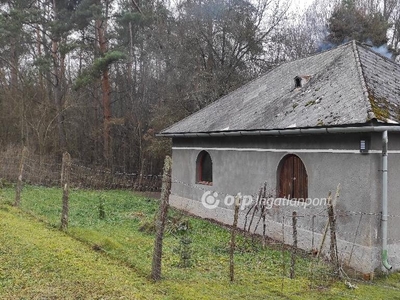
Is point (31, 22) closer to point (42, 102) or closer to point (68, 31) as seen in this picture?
point (68, 31)

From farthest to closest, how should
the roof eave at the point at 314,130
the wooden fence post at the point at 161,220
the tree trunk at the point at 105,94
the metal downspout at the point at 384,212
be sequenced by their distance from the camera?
the tree trunk at the point at 105,94 < the metal downspout at the point at 384,212 < the roof eave at the point at 314,130 < the wooden fence post at the point at 161,220

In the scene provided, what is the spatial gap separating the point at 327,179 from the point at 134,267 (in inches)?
194

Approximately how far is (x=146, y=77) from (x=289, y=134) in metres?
16.2

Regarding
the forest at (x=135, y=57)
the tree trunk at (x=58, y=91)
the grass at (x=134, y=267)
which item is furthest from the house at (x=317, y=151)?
the tree trunk at (x=58, y=91)

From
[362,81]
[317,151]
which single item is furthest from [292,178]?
[362,81]

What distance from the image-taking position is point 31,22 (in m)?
21.6

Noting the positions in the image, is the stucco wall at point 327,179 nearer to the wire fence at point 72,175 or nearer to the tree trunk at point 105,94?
the wire fence at point 72,175

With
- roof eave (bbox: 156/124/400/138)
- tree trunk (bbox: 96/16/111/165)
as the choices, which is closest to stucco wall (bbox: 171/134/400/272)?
roof eave (bbox: 156/124/400/138)

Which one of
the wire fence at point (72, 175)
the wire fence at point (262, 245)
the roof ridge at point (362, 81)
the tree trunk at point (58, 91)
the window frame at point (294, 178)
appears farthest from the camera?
the tree trunk at point (58, 91)

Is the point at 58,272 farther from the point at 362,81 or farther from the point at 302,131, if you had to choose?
the point at 362,81

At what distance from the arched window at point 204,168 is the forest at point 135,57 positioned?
6.56 m

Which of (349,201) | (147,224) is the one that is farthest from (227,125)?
(349,201)

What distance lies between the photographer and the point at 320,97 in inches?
407

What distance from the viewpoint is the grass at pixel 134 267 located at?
19.6 ft
